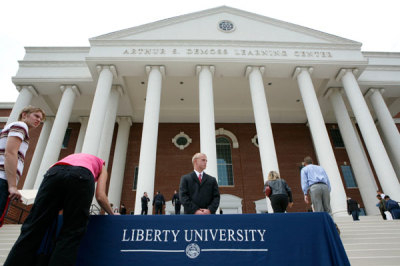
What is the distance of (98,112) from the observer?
1441cm

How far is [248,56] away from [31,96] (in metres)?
15.9

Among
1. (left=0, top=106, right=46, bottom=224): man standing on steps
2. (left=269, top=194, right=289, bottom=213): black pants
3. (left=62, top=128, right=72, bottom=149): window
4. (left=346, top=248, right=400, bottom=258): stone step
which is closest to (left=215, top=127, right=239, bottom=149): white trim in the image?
(left=62, top=128, right=72, bottom=149): window

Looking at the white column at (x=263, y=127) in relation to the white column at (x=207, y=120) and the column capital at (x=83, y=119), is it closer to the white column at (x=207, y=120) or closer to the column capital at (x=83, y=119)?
the white column at (x=207, y=120)

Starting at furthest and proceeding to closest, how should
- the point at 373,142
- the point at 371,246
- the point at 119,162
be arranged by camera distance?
1. the point at 119,162
2. the point at 373,142
3. the point at 371,246

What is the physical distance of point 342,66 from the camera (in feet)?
55.1

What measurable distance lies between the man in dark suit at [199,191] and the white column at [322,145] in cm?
1065

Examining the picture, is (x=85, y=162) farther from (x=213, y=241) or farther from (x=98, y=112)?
(x=98, y=112)

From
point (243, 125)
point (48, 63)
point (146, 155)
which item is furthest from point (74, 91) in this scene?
point (243, 125)

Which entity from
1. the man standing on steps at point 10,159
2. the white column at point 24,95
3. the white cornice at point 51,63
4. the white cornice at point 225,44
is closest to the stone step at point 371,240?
the man standing on steps at point 10,159

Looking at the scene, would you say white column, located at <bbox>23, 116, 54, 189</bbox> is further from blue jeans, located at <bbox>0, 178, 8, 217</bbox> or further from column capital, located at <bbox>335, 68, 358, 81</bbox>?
column capital, located at <bbox>335, 68, 358, 81</bbox>

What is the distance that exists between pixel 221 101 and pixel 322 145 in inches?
413

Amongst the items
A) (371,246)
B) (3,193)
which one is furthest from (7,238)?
(371,246)

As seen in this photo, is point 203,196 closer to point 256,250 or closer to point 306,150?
point 256,250

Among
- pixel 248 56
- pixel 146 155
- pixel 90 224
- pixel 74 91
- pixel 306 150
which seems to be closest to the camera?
pixel 90 224
